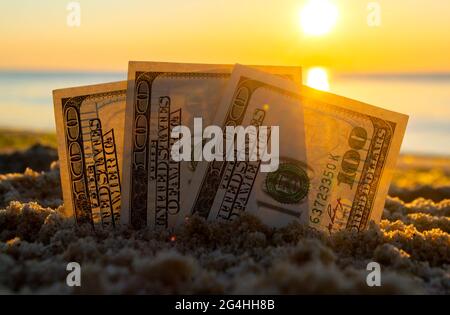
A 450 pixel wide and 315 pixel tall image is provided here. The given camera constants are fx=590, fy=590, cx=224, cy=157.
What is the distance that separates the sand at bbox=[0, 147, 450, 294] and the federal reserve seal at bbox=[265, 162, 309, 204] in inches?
12.7

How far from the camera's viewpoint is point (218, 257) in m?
3.48

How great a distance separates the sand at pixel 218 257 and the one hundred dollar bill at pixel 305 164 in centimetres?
28

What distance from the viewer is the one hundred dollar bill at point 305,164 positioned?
4488mm

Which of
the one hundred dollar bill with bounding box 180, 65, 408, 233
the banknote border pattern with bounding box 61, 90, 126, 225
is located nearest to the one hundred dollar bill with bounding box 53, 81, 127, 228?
the banknote border pattern with bounding box 61, 90, 126, 225

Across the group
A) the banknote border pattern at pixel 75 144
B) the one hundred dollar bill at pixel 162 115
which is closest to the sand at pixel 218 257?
the banknote border pattern at pixel 75 144

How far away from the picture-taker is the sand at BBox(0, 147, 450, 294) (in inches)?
111

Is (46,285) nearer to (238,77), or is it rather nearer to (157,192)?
(157,192)

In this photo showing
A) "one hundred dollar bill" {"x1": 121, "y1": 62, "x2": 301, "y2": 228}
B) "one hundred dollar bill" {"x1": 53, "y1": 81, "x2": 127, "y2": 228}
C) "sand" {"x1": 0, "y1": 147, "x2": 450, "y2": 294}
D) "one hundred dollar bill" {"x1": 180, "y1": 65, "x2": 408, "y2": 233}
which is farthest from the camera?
"one hundred dollar bill" {"x1": 53, "y1": 81, "x2": 127, "y2": 228}

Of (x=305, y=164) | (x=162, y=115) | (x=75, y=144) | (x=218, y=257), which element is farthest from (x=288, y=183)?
(x=75, y=144)

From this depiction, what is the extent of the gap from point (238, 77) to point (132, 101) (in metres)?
0.86

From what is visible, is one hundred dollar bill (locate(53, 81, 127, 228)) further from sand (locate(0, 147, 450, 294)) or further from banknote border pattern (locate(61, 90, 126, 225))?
sand (locate(0, 147, 450, 294))
